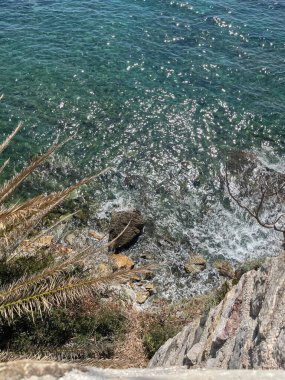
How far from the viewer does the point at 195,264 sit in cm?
1284

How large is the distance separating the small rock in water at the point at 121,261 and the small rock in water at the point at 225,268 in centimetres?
251

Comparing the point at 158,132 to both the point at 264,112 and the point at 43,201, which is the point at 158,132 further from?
the point at 43,201

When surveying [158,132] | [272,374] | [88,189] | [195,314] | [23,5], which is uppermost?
[23,5]

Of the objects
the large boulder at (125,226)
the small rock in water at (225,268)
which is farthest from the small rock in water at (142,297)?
the small rock in water at (225,268)

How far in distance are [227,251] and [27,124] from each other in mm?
9067

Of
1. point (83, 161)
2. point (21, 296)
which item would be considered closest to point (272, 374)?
point (21, 296)

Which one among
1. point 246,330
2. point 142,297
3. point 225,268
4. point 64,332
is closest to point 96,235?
point 142,297

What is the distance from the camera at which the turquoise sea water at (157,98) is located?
1459 cm

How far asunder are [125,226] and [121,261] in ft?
3.83

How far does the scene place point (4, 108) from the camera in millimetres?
17578

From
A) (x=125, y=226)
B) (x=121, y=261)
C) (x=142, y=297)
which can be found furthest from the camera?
(x=125, y=226)

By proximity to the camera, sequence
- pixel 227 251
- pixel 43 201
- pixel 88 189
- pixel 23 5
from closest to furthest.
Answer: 1. pixel 43 201
2. pixel 227 251
3. pixel 88 189
4. pixel 23 5

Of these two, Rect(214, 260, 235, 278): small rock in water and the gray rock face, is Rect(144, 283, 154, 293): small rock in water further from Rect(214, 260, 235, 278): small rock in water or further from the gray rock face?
the gray rock face

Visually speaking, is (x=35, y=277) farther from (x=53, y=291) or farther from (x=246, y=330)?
(x=246, y=330)
